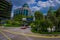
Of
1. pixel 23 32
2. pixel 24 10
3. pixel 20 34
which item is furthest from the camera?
pixel 24 10

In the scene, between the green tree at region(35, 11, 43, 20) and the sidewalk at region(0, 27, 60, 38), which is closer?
the sidewalk at region(0, 27, 60, 38)

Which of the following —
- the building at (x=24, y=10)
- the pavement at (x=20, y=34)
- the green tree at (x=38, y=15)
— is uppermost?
the building at (x=24, y=10)

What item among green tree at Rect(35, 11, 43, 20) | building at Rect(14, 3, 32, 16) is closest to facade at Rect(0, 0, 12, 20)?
building at Rect(14, 3, 32, 16)

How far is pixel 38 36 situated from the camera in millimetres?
7742

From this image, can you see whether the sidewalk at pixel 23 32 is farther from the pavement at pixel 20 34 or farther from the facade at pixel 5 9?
the facade at pixel 5 9

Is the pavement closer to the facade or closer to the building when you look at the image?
the facade

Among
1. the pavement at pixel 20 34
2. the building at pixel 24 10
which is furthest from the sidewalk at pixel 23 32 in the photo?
the building at pixel 24 10

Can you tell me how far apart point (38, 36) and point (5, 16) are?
2754 mm

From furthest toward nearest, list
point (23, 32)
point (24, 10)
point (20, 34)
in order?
point (24, 10) < point (23, 32) < point (20, 34)

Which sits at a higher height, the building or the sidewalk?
the building

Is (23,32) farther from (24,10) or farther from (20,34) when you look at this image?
(24,10)

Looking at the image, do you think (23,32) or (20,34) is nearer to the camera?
(20,34)

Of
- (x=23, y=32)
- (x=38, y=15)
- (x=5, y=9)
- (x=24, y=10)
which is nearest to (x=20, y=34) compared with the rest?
(x=23, y=32)

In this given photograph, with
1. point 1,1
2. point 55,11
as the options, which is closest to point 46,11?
point 55,11
